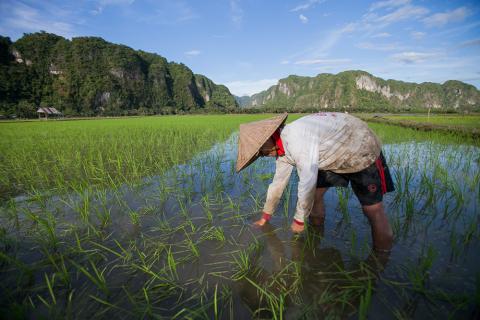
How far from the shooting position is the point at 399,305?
1.30 meters

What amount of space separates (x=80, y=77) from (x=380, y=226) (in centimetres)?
9528

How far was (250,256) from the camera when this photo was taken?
5.94 ft

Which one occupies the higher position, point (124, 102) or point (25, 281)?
point (124, 102)

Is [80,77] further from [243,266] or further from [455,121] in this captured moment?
[243,266]

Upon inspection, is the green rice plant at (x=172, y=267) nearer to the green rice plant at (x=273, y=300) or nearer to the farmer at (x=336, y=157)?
the green rice plant at (x=273, y=300)

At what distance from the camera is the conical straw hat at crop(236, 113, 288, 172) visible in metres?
1.82

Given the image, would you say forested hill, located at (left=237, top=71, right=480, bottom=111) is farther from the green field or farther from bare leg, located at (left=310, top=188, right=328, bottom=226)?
→ bare leg, located at (left=310, top=188, right=328, bottom=226)

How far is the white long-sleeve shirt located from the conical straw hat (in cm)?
14

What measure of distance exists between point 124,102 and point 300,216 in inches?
3701

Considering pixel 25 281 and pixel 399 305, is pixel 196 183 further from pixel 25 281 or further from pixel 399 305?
pixel 399 305

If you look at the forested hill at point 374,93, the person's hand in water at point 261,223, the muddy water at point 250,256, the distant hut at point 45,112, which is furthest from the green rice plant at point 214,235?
the forested hill at point 374,93

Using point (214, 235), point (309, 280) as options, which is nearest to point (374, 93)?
point (214, 235)

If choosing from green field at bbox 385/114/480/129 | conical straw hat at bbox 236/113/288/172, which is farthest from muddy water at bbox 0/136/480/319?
green field at bbox 385/114/480/129

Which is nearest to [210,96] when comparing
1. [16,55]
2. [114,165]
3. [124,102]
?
[124,102]
